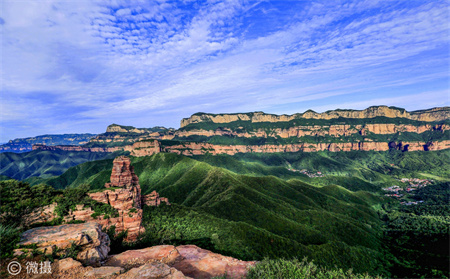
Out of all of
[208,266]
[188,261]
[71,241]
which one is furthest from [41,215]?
[208,266]

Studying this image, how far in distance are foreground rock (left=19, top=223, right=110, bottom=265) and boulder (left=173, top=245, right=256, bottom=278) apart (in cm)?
1275

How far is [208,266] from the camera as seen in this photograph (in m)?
36.6

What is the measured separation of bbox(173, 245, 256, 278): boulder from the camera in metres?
33.2

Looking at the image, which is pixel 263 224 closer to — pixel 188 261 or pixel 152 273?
pixel 188 261

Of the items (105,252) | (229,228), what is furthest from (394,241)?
(105,252)

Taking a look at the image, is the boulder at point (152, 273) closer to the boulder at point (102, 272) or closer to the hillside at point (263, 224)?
the boulder at point (102, 272)

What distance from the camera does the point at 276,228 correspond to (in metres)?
82.5

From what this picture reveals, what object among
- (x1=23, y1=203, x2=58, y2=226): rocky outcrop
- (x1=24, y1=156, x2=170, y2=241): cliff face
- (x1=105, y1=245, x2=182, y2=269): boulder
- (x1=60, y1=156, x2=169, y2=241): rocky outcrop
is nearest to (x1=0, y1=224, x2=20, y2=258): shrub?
(x1=105, y1=245, x2=182, y2=269): boulder

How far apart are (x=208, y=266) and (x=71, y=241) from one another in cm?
2243

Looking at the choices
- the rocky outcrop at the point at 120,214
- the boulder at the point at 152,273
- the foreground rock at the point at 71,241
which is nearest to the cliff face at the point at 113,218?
the rocky outcrop at the point at 120,214

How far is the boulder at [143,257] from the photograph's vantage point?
2923cm

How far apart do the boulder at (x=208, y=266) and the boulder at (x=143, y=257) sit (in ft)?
5.18

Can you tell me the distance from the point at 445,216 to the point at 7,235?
722 ft

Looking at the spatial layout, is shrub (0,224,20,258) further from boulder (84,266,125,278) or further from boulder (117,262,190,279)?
boulder (117,262,190,279)
